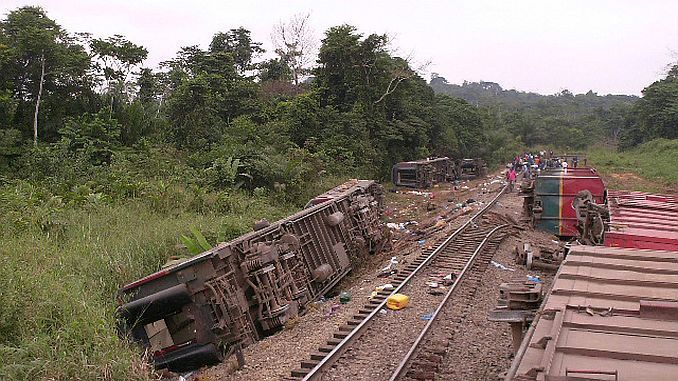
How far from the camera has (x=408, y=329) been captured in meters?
8.45

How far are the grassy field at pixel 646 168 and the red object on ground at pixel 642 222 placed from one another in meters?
13.6

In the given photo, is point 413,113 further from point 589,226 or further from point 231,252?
point 231,252

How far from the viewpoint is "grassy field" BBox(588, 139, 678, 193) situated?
2648 centimetres

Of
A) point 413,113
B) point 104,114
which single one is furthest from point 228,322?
point 413,113

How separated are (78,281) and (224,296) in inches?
81.1

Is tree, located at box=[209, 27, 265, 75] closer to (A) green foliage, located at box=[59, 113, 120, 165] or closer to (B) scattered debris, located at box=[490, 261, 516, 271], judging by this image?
(A) green foliage, located at box=[59, 113, 120, 165]

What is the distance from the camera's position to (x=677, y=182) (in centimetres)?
2609

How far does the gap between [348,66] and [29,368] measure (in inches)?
1013

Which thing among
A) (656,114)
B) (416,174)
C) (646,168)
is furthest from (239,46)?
(656,114)

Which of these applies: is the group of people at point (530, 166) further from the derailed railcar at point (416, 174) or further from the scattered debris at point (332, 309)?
the scattered debris at point (332, 309)

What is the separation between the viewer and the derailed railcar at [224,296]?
25.4ft

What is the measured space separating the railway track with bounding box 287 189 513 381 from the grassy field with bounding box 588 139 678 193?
16922 mm

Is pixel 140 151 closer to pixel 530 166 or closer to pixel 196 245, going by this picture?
pixel 196 245

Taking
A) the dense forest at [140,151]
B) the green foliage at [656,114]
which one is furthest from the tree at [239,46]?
the green foliage at [656,114]
